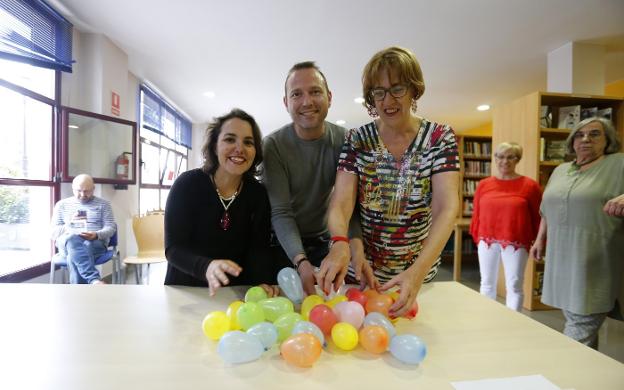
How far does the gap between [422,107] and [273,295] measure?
6.27m

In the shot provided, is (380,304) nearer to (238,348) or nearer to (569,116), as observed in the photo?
(238,348)

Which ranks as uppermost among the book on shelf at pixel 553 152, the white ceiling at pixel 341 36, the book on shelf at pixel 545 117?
the white ceiling at pixel 341 36

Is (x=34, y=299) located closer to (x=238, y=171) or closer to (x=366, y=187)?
(x=238, y=171)

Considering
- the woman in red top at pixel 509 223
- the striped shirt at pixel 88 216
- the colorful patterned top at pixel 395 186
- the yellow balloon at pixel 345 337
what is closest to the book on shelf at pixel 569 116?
the woman in red top at pixel 509 223

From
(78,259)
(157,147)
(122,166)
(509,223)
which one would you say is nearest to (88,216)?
(78,259)

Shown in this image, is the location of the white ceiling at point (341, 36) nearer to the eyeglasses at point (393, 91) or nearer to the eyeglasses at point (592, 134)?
the eyeglasses at point (592, 134)

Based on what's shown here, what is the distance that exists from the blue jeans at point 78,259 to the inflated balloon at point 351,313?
10.5ft

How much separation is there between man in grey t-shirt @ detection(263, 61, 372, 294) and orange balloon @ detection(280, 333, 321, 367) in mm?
553

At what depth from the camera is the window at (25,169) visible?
9.86ft

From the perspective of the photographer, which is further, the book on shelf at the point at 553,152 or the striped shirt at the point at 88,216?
the book on shelf at the point at 553,152

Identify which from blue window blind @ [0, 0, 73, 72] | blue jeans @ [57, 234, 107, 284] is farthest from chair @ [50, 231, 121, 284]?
blue window blind @ [0, 0, 73, 72]

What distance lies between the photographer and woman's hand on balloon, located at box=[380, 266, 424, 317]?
2.93ft

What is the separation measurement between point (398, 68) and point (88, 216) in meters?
3.59

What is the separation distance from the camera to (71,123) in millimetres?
3516
